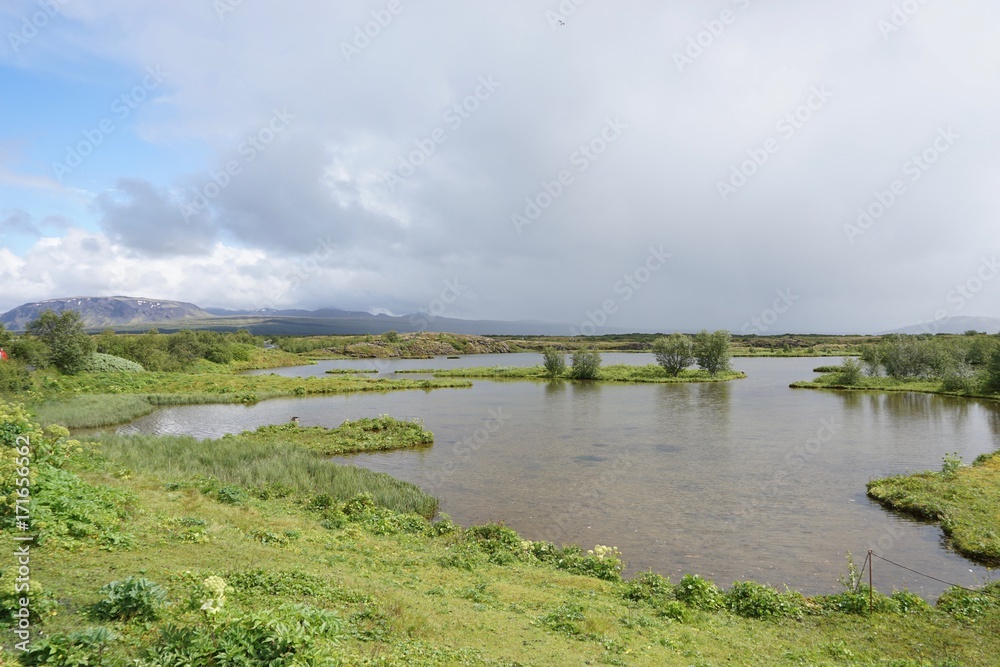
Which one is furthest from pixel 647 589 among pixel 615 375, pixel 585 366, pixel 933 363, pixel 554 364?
pixel 933 363

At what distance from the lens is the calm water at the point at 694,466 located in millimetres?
15977

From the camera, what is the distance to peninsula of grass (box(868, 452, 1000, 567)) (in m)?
16.0

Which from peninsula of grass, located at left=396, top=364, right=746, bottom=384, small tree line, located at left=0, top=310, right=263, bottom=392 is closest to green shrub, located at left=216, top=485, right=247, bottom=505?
small tree line, located at left=0, top=310, right=263, bottom=392

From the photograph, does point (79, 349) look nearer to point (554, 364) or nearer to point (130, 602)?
point (554, 364)

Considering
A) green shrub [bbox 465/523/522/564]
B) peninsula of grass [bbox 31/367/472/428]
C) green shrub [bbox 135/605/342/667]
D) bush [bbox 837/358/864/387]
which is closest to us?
green shrub [bbox 135/605/342/667]

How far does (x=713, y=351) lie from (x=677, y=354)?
5589 millimetres

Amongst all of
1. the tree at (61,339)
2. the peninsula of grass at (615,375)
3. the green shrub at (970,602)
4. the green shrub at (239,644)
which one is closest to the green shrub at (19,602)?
the green shrub at (239,644)

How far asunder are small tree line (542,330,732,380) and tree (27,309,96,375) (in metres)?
59.4

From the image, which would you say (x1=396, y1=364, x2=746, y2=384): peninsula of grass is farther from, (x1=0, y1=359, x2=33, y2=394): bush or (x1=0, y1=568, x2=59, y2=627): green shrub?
(x1=0, y1=568, x2=59, y2=627): green shrub

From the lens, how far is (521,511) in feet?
64.1

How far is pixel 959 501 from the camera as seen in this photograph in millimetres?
19312

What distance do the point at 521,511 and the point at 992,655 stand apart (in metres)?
13.3

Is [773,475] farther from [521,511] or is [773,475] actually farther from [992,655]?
[992,655]

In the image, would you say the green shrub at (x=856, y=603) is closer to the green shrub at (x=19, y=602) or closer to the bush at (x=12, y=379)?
the green shrub at (x=19, y=602)
